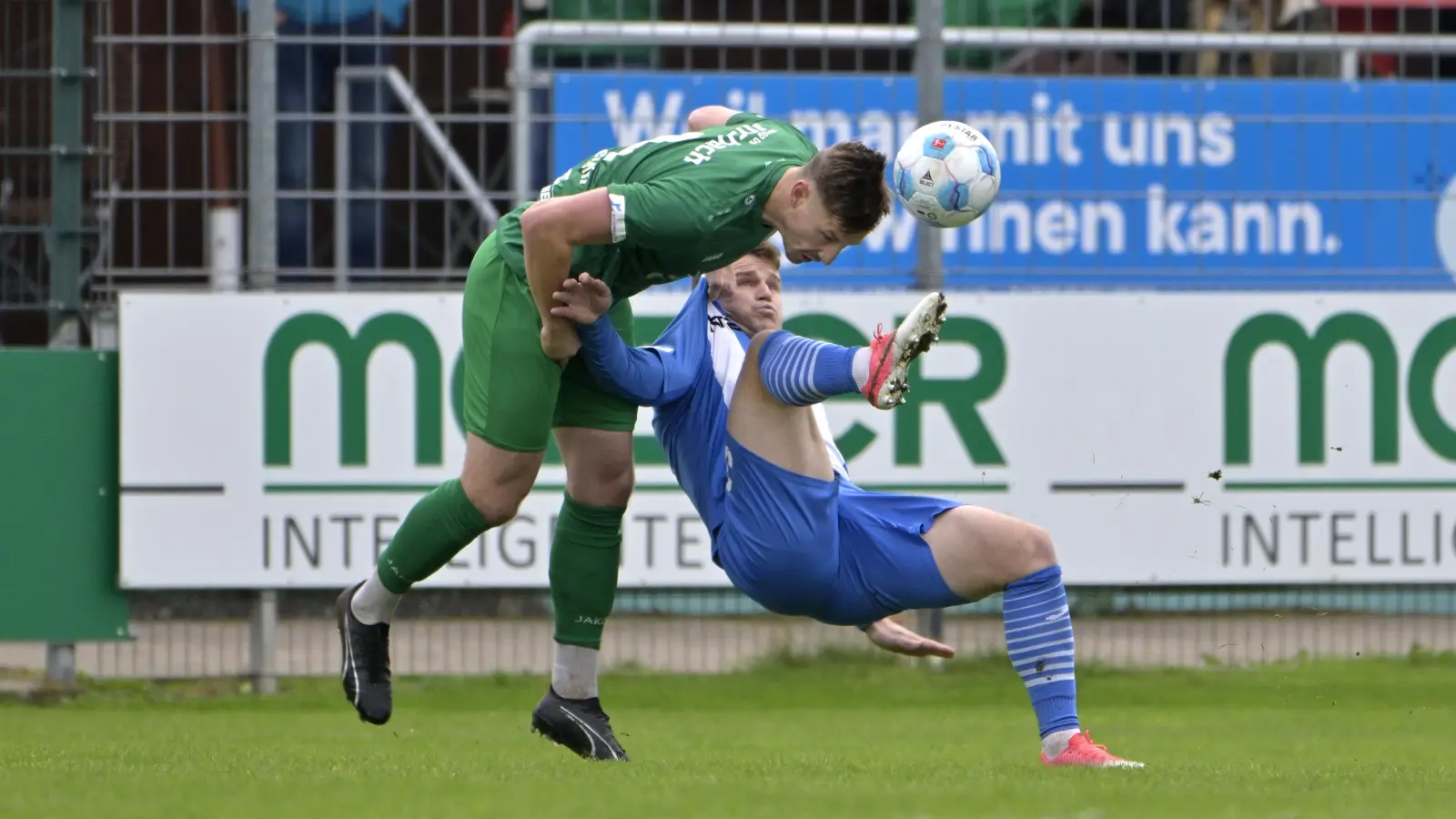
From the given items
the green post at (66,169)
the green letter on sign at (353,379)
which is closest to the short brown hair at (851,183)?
the green letter on sign at (353,379)

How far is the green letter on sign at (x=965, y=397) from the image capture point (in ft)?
30.9

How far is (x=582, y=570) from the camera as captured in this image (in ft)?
Result: 21.0

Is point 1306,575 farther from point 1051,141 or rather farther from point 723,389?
point 723,389

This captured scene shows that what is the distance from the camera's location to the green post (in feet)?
31.3

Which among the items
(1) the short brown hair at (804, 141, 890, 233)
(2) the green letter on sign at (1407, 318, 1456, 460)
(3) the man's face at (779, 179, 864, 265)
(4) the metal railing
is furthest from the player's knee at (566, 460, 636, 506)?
(2) the green letter on sign at (1407, 318, 1456, 460)

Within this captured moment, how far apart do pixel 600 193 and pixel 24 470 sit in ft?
15.2

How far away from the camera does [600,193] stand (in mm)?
5562

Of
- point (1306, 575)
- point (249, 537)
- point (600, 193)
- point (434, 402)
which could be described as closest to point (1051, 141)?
point (1306, 575)

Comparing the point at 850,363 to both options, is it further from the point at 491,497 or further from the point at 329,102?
the point at 329,102

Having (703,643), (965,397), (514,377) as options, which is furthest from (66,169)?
(514,377)

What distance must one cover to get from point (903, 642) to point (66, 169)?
5203 millimetres

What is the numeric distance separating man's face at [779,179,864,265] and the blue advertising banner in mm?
4131

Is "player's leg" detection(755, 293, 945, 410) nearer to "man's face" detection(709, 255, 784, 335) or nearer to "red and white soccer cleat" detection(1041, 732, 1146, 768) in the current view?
"man's face" detection(709, 255, 784, 335)

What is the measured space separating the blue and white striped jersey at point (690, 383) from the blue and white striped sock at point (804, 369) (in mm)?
309
